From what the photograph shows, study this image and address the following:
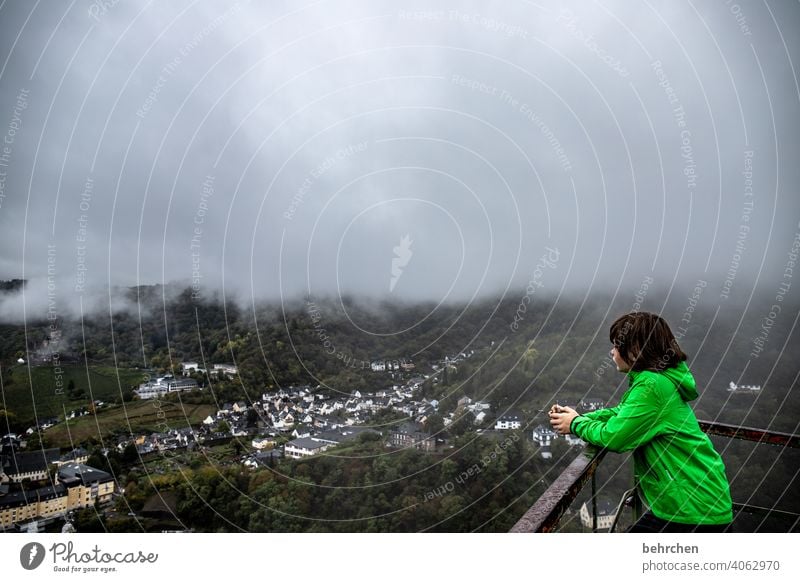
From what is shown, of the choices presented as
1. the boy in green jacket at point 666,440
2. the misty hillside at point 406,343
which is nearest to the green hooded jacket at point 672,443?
the boy in green jacket at point 666,440

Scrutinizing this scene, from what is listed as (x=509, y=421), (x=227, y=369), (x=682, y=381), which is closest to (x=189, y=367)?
(x=227, y=369)

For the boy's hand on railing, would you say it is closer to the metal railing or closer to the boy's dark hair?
the metal railing

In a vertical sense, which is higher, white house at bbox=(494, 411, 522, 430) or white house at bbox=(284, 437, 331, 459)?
white house at bbox=(284, 437, 331, 459)

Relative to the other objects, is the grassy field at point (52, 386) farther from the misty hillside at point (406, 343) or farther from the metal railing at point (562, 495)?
the metal railing at point (562, 495)

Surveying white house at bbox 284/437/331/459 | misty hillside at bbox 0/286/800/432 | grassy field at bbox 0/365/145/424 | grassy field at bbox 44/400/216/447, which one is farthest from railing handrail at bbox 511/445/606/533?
white house at bbox 284/437/331/459
